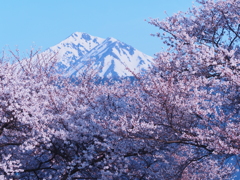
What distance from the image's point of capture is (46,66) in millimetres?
16328

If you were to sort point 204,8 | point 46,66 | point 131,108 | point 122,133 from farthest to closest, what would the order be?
point 46,66
point 204,8
point 131,108
point 122,133

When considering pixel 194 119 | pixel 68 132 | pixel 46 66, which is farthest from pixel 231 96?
pixel 46 66

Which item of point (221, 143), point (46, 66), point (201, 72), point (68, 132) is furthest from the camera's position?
point (46, 66)

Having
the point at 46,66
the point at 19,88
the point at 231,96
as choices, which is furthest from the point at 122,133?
the point at 46,66

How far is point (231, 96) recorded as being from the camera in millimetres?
8016

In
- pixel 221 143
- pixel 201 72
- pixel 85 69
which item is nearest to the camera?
pixel 221 143

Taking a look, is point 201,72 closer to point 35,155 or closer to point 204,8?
point 204,8

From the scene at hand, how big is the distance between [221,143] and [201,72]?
356 cm

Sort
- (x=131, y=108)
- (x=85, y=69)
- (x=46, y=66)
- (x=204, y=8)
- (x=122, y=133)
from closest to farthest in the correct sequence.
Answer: (x=122, y=133)
(x=131, y=108)
(x=204, y=8)
(x=46, y=66)
(x=85, y=69)

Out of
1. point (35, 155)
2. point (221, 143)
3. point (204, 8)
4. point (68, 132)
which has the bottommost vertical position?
point (35, 155)

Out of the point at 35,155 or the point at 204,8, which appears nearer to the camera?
the point at 35,155

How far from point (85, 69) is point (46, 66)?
277cm

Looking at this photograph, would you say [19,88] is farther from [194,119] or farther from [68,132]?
[194,119]

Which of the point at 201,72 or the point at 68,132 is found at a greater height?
the point at 201,72
